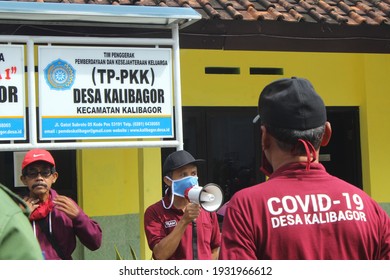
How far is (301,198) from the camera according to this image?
2430 mm

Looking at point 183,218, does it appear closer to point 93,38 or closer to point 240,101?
point 93,38

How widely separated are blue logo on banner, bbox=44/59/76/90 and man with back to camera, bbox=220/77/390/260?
3.29m

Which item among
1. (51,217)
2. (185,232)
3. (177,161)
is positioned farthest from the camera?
(177,161)

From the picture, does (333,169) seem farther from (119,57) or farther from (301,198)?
(301,198)

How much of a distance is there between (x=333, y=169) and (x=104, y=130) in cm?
418

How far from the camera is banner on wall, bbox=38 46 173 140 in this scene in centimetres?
558

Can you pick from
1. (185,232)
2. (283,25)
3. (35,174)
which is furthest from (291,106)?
(283,25)

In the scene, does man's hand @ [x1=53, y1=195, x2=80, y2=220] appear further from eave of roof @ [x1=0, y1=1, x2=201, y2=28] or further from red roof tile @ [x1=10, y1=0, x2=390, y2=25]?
red roof tile @ [x1=10, y1=0, x2=390, y2=25]

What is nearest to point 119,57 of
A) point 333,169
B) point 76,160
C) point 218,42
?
point 218,42

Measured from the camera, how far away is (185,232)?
15.1 feet

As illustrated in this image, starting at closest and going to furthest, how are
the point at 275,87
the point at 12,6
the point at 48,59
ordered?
1. the point at 275,87
2. the point at 12,6
3. the point at 48,59

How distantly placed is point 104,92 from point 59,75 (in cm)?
37

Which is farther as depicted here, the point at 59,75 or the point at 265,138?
the point at 59,75

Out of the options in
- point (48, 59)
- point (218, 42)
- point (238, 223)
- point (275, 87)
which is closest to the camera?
point (238, 223)
